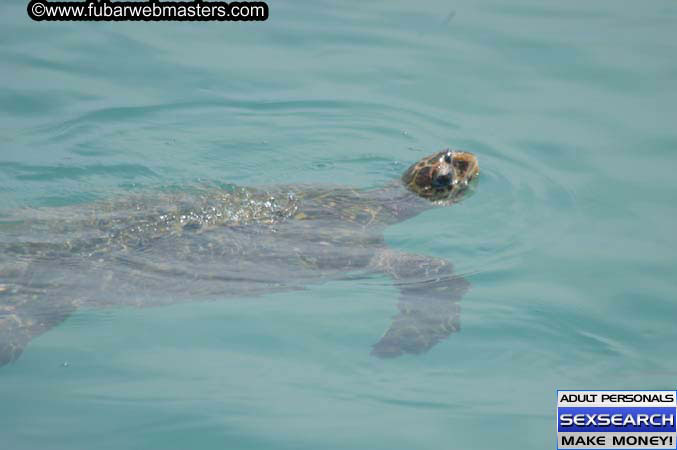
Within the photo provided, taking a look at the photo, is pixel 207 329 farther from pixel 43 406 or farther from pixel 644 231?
pixel 644 231

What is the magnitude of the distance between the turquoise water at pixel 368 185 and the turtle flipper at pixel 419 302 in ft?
0.33

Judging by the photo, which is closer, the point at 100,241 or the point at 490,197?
the point at 100,241

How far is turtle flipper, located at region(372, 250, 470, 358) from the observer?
5.85 metres

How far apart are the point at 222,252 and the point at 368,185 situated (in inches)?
75.8

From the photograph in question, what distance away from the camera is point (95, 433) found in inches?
195

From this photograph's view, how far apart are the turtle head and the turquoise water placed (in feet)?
0.64

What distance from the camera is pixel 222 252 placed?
670 cm

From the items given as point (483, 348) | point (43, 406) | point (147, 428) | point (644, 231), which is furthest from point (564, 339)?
point (43, 406)

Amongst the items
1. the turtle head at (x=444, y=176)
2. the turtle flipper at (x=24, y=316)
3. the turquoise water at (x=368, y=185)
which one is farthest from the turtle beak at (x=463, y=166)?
the turtle flipper at (x=24, y=316)

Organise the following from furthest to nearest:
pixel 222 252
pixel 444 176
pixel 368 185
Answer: pixel 368 185 < pixel 444 176 < pixel 222 252

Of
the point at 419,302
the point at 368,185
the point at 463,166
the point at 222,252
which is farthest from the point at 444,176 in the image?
the point at 222,252

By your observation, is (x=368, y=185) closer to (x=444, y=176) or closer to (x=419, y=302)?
(x=444, y=176)

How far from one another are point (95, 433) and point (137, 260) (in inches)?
73.4

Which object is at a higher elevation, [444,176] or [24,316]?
[444,176]
